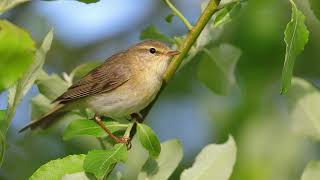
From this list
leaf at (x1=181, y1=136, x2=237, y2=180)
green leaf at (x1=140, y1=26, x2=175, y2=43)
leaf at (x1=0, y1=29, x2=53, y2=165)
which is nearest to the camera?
leaf at (x1=0, y1=29, x2=53, y2=165)

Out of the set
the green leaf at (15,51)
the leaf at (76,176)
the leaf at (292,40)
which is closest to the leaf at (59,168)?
the leaf at (76,176)

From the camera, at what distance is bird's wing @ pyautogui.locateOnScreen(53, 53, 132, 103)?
3.85 meters

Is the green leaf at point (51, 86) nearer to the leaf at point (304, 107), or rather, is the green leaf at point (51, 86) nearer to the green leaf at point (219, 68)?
the green leaf at point (219, 68)

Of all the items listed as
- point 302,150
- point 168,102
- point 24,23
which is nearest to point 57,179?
point 302,150

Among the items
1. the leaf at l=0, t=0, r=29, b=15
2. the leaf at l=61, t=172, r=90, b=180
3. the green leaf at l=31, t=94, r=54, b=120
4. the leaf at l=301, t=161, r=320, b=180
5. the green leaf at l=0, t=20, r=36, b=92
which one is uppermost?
the green leaf at l=0, t=20, r=36, b=92

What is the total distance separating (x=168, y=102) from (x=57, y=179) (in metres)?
2.08

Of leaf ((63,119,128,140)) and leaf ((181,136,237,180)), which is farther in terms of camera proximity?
leaf ((63,119,128,140))

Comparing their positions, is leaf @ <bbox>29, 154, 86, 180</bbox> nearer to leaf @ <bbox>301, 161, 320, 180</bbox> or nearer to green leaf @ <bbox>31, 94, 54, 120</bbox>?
leaf @ <bbox>301, 161, 320, 180</bbox>

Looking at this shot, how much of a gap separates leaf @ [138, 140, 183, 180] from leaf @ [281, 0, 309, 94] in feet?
1.87

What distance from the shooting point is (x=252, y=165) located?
9.43ft

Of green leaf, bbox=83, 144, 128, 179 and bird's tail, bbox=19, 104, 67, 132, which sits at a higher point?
green leaf, bbox=83, 144, 128, 179

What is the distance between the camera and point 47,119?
3568 mm

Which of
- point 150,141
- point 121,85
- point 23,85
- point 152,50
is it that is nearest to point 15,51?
point 23,85

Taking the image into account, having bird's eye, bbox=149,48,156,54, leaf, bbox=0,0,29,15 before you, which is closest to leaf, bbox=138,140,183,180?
leaf, bbox=0,0,29,15
